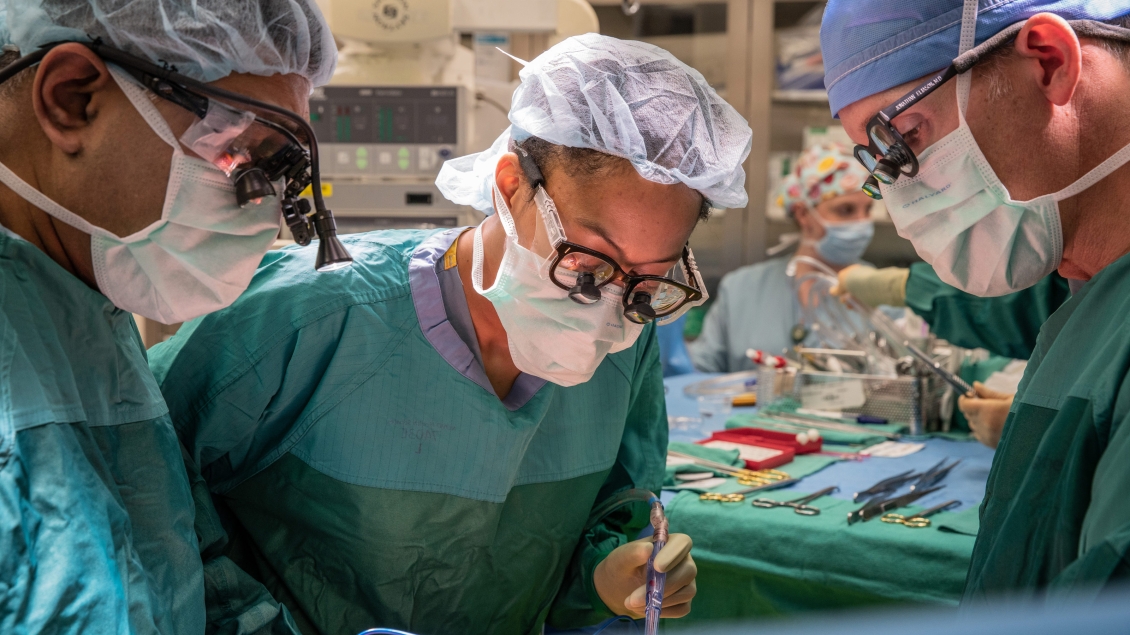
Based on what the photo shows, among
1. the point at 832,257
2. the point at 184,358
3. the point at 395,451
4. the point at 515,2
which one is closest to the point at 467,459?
the point at 395,451

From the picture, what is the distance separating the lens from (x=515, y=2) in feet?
9.08

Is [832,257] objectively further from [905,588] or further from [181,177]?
[181,177]

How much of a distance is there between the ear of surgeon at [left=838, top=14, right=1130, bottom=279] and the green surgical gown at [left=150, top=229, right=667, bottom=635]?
752 mm

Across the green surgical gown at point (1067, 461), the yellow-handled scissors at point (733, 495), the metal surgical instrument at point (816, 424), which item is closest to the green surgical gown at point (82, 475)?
the green surgical gown at point (1067, 461)

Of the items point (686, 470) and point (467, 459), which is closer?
point (467, 459)

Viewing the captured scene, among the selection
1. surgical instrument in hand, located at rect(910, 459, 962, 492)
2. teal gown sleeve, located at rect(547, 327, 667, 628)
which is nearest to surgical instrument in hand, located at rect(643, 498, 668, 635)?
teal gown sleeve, located at rect(547, 327, 667, 628)

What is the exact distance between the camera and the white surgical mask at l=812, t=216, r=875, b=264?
4301 millimetres

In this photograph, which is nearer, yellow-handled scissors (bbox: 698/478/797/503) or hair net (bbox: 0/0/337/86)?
Result: hair net (bbox: 0/0/337/86)

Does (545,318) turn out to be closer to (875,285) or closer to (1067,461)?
(1067,461)

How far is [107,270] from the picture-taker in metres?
1.01

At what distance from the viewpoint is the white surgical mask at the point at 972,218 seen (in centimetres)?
110

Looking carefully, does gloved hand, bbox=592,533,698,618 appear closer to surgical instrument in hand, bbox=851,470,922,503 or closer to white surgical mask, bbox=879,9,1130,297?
white surgical mask, bbox=879,9,1130,297

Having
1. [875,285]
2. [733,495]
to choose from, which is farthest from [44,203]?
[875,285]

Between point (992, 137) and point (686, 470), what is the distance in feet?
4.31
